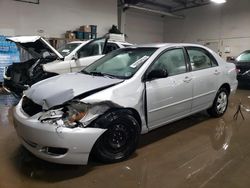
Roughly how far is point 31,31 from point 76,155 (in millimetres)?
8012

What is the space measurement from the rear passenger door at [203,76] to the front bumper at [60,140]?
1.81 m

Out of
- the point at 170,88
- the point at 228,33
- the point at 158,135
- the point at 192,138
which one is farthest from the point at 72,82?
the point at 228,33

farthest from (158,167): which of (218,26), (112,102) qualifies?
(218,26)

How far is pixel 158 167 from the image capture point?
263cm

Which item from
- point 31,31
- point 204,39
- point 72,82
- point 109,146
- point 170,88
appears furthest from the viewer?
point 204,39

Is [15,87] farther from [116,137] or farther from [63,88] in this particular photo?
[116,137]

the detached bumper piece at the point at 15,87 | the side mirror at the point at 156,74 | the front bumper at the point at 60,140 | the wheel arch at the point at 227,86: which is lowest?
the front bumper at the point at 60,140

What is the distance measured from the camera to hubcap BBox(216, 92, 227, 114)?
430 centimetres

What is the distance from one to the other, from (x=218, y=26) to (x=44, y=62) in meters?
10.9

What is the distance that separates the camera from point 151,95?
2955 mm

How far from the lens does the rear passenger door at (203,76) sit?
3656 millimetres

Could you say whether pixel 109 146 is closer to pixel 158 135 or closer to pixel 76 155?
pixel 76 155

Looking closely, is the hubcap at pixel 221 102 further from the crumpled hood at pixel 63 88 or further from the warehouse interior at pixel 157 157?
the crumpled hood at pixel 63 88

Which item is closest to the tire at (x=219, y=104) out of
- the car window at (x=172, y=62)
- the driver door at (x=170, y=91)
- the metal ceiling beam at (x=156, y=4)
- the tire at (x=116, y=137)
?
the driver door at (x=170, y=91)
